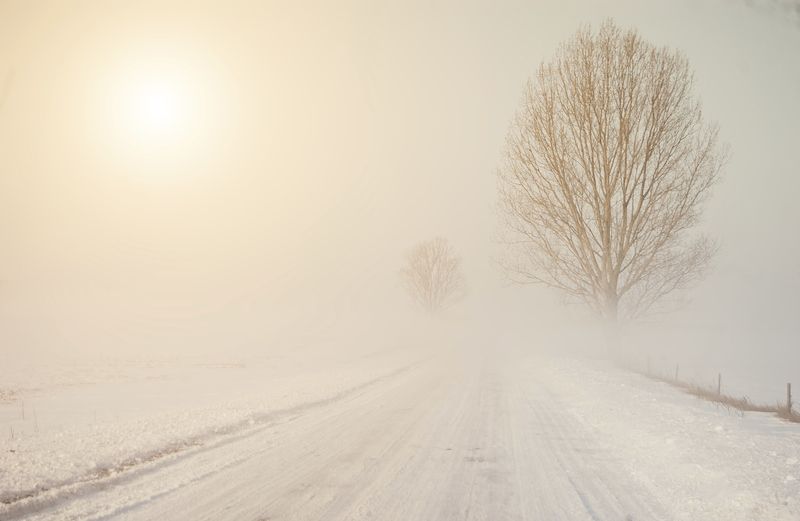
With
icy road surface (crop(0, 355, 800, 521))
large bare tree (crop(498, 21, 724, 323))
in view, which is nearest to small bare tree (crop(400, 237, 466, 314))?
large bare tree (crop(498, 21, 724, 323))

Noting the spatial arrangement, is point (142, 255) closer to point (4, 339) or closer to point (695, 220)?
point (4, 339)

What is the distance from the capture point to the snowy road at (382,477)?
4.08 meters

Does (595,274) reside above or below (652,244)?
below

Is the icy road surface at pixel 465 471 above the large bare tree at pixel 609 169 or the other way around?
the other way around

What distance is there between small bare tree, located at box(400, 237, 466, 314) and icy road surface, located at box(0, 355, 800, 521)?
44.1 metres

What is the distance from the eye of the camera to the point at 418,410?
30.6 ft

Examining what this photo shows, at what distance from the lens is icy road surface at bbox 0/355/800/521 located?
4.09 m

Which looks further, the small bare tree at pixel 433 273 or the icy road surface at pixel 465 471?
the small bare tree at pixel 433 273

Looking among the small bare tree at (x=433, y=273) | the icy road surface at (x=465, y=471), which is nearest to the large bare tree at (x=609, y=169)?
the icy road surface at (x=465, y=471)

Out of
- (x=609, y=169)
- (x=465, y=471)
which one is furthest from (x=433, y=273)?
(x=465, y=471)

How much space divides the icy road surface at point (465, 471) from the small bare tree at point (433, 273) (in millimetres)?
44119

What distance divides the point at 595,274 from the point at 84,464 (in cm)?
1870

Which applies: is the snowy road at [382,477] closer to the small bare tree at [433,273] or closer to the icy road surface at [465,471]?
the icy road surface at [465,471]

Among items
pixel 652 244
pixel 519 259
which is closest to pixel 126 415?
pixel 519 259
